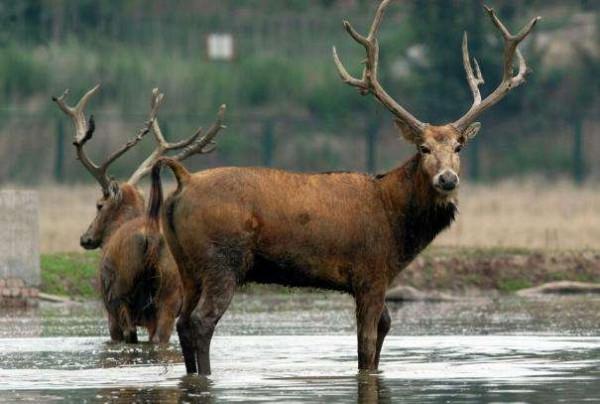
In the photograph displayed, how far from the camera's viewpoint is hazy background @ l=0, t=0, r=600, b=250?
44531mm

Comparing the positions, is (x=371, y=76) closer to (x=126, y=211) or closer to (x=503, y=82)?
(x=503, y=82)

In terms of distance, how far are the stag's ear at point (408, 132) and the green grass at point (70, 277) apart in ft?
A: 32.8

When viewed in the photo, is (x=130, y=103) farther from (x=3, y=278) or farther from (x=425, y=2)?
(x=3, y=278)

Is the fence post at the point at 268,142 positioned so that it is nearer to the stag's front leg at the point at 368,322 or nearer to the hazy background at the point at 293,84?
the hazy background at the point at 293,84

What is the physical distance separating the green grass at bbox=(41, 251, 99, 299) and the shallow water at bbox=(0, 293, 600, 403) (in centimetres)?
105

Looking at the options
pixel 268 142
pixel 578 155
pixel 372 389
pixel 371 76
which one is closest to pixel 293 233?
pixel 371 76

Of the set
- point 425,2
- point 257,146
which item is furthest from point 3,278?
point 425,2

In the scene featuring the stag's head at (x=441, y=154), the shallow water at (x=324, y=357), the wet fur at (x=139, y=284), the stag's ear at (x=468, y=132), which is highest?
the stag's ear at (x=468, y=132)

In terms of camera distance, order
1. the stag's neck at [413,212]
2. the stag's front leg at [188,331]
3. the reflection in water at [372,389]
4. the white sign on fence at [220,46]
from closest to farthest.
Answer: the reflection in water at [372,389] < the stag's front leg at [188,331] < the stag's neck at [413,212] < the white sign on fence at [220,46]

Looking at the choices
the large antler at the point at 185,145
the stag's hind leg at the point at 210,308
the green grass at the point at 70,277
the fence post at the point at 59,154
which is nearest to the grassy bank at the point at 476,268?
the green grass at the point at 70,277

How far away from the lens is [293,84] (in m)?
48.8

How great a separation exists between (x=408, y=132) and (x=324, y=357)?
2.16 meters

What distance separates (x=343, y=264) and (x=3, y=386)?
117 inches

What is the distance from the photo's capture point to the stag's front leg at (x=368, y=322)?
1691 centimetres
